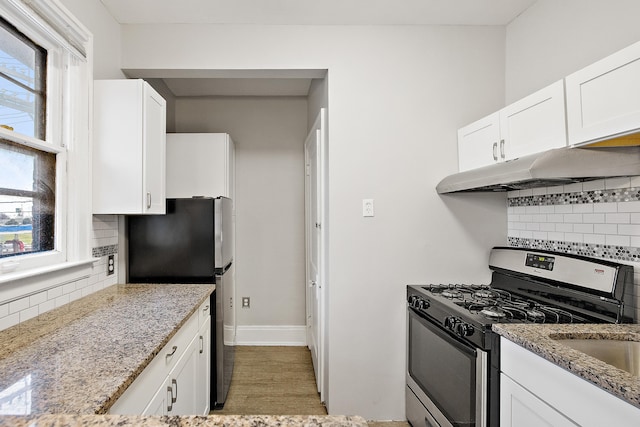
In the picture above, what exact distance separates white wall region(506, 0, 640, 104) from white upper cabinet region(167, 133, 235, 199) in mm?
2215

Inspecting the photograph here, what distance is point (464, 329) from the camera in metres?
1.68

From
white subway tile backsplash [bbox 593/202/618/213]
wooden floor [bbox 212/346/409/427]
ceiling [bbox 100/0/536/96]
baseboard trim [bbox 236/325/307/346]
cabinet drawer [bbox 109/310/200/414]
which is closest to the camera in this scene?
cabinet drawer [bbox 109/310/200/414]

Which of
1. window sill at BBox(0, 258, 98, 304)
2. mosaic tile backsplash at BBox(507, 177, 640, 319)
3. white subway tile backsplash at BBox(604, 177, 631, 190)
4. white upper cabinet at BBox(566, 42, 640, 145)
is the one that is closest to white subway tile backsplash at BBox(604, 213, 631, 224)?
mosaic tile backsplash at BBox(507, 177, 640, 319)

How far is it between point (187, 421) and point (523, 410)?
1247mm

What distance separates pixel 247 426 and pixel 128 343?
80cm

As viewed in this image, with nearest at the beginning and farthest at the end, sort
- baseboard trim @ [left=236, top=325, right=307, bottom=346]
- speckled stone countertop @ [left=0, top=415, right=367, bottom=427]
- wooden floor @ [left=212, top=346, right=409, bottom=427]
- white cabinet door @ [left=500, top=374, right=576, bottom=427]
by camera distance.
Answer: speckled stone countertop @ [left=0, top=415, right=367, bottom=427]
white cabinet door @ [left=500, top=374, right=576, bottom=427]
wooden floor @ [left=212, top=346, right=409, bottom=427]
baseboard trim @ [left=236, top=325, right=307, bottom=346]

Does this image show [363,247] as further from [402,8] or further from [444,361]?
[402,8]

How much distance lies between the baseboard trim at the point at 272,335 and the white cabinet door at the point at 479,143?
2.32m

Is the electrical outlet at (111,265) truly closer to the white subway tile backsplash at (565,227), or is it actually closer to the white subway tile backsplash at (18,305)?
the white subway tile backsplash at (18,305)

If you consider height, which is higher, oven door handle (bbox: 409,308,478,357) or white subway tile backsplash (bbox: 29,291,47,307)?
white subway tile backsplash (bbox: 29,291,47,307)

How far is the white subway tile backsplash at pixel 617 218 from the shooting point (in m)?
1.66

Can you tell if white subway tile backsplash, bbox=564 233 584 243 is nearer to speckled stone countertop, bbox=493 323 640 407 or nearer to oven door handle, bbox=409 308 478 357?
speckled stone countertop, bbox=493 323 640 407

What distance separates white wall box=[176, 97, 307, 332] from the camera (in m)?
3.81

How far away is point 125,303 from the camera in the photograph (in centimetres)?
190
